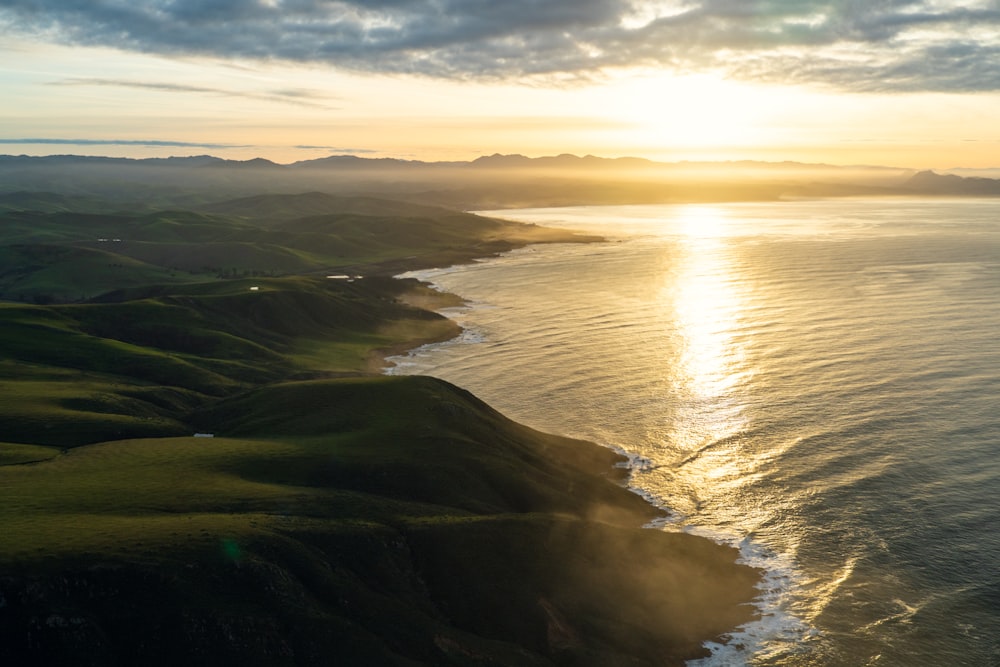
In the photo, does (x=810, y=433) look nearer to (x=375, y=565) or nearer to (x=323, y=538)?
(x=375, y=565)

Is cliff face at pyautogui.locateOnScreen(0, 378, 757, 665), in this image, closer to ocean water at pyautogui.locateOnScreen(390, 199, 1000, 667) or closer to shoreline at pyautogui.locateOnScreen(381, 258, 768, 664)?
shoreline at pyautogui.locateOnScreen(381, 258, 768, 664)

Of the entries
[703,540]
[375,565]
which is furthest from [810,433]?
[375,565]

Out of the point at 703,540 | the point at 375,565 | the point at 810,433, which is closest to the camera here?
the point at 375,565

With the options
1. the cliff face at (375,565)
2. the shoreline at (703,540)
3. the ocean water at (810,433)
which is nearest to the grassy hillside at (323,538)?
the cliff face at (375,565)

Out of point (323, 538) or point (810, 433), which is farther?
point (810, 433)

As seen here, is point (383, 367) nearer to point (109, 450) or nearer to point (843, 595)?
point (109, 450)

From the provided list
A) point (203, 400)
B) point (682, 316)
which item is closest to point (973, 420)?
point (682, 316)

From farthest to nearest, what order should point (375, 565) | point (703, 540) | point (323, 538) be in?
point (703, 540) < point (323, 538) < point (375, 565)
